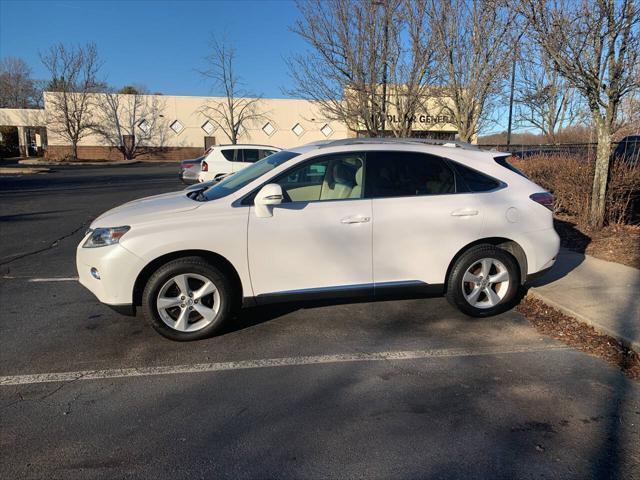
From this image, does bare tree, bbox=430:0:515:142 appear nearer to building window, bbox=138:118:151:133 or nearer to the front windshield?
the front windshield

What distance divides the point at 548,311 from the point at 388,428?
2868 millimetres

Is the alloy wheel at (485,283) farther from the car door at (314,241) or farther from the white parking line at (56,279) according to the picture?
the white parking line at (56,279)

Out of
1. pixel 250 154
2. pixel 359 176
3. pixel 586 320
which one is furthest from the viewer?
pixel 250 154

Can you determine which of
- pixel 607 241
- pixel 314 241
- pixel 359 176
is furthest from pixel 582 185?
pixel 314 241

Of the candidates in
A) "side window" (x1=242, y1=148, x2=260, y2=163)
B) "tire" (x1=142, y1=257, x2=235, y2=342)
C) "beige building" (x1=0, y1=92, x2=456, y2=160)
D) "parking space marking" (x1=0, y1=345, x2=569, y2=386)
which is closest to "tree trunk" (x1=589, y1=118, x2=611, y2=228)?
"parking space marking" (x1=0, y1=345, x2=569, y2=386)

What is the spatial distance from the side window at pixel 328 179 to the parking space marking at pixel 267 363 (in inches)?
60.6

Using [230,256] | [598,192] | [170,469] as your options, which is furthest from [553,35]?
[170,469]

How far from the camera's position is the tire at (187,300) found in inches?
168

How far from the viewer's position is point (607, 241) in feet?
24.8

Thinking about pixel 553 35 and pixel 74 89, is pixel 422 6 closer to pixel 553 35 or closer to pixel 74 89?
pixel 553 35

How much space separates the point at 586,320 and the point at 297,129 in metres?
47.8

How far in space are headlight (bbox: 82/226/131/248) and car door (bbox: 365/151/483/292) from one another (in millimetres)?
2288

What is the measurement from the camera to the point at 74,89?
4469cm

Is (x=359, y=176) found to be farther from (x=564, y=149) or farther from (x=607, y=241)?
(x=564, y=149)
